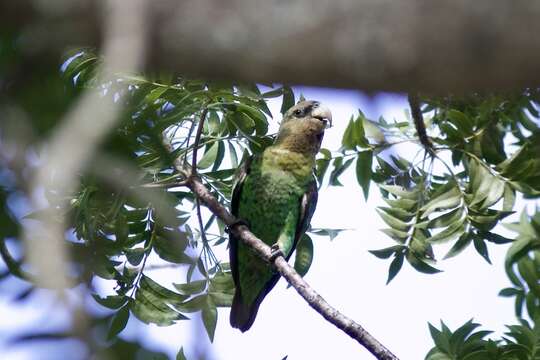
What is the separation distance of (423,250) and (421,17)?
3145 mm

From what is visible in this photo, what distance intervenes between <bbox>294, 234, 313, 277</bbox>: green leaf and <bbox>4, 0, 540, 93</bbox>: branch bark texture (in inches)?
129

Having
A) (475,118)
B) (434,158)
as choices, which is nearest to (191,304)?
(434,158)

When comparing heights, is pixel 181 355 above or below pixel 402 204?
below

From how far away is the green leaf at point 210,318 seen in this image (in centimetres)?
394

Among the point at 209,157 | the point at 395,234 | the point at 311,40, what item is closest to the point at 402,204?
the point at 395,234

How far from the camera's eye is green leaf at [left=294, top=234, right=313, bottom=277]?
436 centimetres

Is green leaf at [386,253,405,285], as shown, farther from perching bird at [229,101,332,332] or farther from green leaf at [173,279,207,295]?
green leaf at [173,279,207,295]

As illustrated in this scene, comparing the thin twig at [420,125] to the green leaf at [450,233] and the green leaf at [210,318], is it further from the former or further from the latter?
the green leaf at [210,318]

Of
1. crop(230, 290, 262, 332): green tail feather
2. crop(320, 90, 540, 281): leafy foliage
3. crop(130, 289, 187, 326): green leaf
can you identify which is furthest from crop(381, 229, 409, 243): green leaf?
crop(230, 290, 262, 332): green tail feather

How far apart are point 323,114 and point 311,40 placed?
13.5 ft

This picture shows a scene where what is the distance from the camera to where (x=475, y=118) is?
4297 mm

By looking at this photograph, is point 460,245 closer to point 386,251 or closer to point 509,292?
point 386,251

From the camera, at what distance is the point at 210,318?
403cm

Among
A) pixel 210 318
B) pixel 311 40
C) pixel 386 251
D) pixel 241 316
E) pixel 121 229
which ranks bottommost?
pixel 311 40
